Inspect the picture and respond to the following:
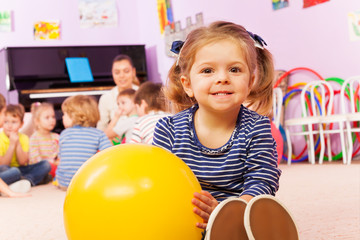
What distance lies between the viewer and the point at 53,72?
245 inches

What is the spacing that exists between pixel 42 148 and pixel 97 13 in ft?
10.2

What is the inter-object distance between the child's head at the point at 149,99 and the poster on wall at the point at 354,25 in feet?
6.62

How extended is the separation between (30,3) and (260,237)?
6206mm

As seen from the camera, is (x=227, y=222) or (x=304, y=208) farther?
(x=304, y=208)

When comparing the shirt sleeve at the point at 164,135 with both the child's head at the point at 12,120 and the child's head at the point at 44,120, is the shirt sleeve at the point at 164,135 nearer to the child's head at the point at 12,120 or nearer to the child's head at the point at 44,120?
the child's head at the point at 12,120

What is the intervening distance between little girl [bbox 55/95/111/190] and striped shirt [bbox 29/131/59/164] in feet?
2.79

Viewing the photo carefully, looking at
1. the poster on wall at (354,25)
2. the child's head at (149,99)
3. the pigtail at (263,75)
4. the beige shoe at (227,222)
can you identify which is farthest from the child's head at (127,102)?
the beige shoe at (227,222)

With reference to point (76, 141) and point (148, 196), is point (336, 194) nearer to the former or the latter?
point (148, 196)

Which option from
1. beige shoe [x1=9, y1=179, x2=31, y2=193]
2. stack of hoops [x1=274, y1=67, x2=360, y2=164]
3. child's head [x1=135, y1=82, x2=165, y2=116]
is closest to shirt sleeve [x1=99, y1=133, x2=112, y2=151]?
child's head [x1=135, y1=82, x2=165, y2=116]

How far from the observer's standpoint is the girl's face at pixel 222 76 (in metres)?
1.47

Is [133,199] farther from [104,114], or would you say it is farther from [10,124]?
[104,114]

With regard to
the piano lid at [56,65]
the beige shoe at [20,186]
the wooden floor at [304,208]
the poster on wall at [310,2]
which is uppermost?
the poster on wall at [310,2]

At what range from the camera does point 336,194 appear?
100 inches

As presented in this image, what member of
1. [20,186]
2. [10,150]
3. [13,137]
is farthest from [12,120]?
[20,186]
